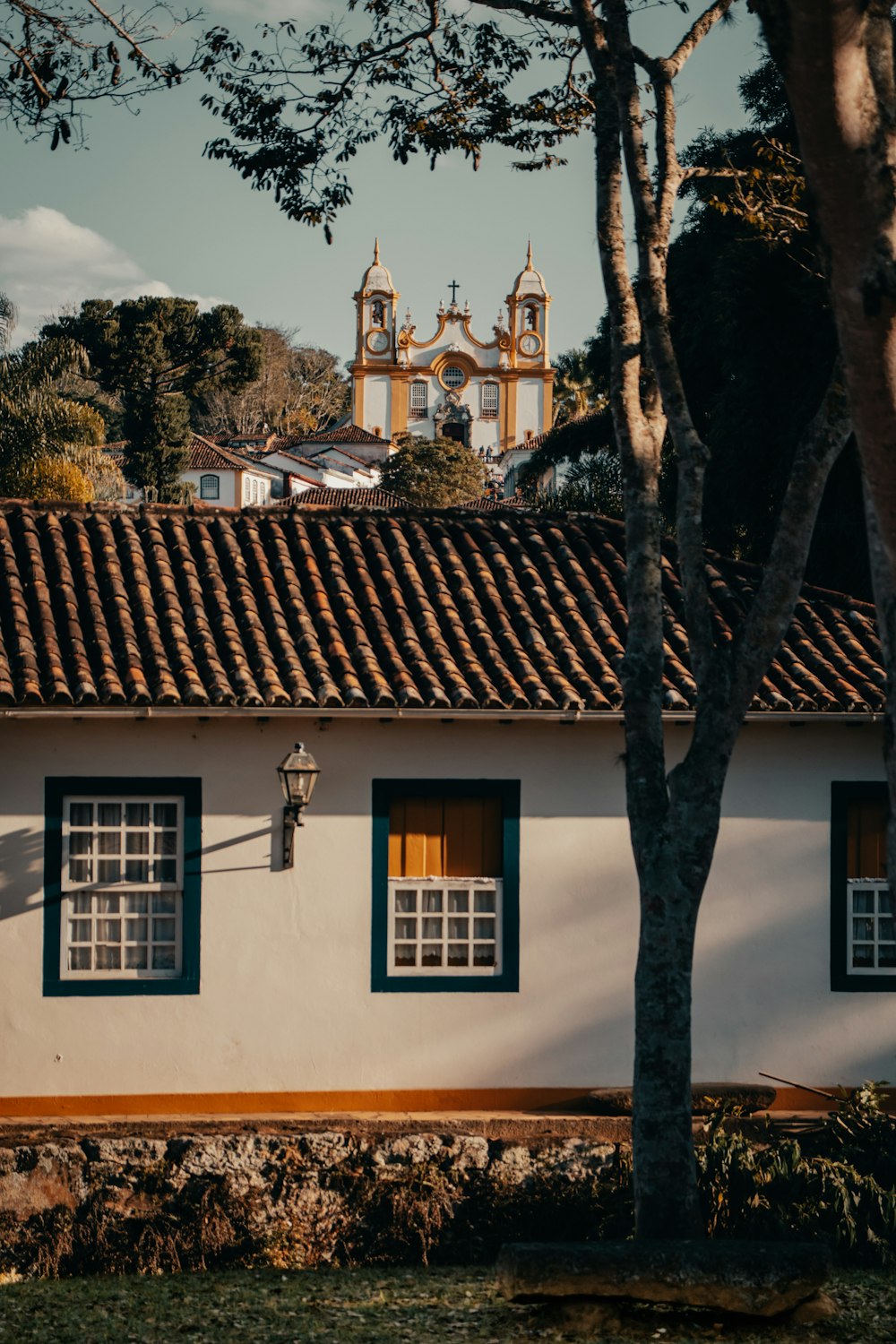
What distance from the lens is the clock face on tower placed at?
111750 millimetres

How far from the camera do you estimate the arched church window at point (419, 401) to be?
370 ft

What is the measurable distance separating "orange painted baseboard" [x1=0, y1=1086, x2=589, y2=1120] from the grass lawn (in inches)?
53.0

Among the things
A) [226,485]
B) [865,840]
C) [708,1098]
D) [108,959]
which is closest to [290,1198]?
[108,959]

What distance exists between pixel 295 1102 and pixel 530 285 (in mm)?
107044

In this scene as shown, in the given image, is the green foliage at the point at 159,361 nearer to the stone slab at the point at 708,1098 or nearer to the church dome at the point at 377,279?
the stone slab at the point at 708,1098

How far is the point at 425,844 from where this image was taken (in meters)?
11.8

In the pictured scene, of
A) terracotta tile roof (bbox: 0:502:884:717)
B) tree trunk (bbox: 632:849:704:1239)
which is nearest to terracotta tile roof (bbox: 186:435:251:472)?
terracotta tile roof (bbox: 0:502:884:717)

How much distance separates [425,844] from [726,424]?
6.54 meters

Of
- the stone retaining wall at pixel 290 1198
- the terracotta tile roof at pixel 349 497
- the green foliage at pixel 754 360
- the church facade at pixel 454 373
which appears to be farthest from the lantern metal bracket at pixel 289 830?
the church facade at pixel 454 373

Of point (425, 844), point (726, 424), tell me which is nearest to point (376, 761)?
point (425, 844)

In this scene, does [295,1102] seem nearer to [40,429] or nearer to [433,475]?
[40,429]

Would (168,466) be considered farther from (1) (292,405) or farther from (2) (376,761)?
(1) (292,405)

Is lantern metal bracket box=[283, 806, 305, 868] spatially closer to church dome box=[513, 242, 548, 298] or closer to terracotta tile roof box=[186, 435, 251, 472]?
terracotta tile roof box=[186, 435, 251, 472]

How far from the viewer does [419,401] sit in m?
113
